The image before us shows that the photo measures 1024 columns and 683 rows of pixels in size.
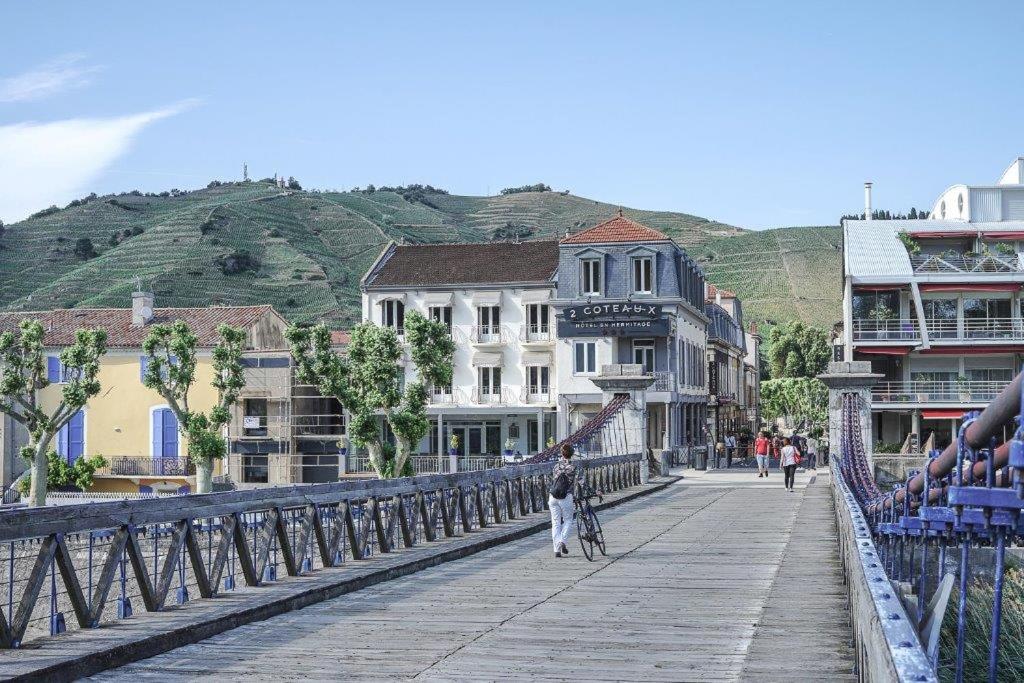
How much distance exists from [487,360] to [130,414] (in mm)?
16836

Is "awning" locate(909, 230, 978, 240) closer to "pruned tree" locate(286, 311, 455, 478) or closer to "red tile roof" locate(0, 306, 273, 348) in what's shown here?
"pruned tree" locate(286, 311, 455, 478)

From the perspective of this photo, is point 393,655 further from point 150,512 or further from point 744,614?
point 744,614

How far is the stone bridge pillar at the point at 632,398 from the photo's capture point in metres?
37.7

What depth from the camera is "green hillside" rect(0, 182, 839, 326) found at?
121 metres

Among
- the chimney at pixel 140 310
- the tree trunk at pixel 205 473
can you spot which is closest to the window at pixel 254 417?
the chimney at pixel 140 310

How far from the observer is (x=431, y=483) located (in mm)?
18844

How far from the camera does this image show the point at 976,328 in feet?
189

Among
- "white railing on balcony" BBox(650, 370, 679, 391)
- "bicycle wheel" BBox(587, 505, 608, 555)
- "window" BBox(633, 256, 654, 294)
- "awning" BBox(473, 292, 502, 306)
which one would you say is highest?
"window" BBox(633, 256, 654, 294)

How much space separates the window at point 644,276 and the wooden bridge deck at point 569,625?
3870cm

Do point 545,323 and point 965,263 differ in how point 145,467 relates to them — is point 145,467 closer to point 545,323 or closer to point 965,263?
point 545,323

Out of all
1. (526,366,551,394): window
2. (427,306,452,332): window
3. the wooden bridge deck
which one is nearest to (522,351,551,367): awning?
(526,366,551,394): window

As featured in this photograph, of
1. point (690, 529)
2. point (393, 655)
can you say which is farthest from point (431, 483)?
point (393, 655)

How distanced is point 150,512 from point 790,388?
3702 inches

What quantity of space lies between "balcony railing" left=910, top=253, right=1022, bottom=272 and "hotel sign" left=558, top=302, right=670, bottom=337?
12.3 metres
